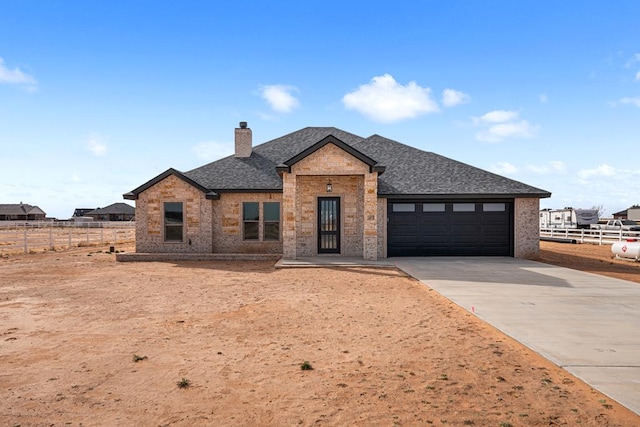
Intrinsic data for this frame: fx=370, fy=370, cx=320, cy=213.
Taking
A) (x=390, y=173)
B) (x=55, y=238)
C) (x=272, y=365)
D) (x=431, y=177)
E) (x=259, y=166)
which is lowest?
(x=272, y=365)

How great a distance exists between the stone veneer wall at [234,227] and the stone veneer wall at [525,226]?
1077 cm

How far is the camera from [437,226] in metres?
17.0

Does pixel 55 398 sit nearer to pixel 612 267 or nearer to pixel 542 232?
pixel 612 267

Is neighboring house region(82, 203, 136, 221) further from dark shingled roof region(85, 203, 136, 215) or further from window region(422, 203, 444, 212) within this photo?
window region(422, 203, 444, 212)

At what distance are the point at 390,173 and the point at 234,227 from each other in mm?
7959

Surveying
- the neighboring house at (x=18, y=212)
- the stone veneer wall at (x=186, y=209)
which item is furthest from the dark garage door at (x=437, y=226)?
the neighboring house at (x=18, y=212)

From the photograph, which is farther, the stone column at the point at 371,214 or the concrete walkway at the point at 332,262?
the stone column at the point at 371,214

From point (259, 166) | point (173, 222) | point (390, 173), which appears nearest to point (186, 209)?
point (173, 222)

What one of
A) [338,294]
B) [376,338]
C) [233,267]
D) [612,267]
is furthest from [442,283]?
[612,267]

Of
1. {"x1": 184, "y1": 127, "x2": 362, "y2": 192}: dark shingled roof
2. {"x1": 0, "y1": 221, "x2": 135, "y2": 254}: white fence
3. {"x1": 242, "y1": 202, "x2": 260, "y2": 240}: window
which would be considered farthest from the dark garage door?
{"x1": 0, "y1": 221, "x2": 135, "y2": 254}: white fence

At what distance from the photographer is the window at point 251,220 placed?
1750 centimetres

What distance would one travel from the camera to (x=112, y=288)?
1061 centimetres

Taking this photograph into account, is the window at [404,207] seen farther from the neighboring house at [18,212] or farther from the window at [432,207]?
the neighboring house at [18,212]

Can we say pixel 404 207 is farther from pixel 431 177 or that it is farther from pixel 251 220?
pixel 251 220
